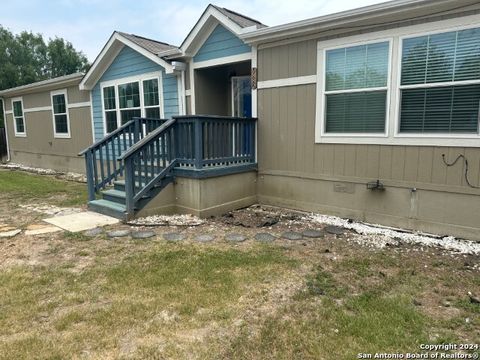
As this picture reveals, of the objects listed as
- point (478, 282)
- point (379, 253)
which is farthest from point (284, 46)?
point (478, 282)

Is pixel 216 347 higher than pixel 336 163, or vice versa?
pixel 336 163

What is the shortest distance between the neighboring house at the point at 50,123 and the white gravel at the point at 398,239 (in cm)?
849

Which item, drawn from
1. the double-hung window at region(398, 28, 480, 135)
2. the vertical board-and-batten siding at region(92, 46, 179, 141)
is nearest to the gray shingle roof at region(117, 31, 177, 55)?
the vertical board-and-batten siding at region(92, 46, 179, 141)

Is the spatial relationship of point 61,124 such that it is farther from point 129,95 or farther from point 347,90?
point 347,90

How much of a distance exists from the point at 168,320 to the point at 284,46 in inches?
187

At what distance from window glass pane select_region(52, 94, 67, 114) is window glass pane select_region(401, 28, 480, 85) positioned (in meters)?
10.3

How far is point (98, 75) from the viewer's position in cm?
957

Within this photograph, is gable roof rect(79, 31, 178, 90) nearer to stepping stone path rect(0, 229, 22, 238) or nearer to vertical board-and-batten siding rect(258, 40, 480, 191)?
vertical board-and-batten siding rect(258, 40, 480, 191)

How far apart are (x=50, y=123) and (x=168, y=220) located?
28.9ft

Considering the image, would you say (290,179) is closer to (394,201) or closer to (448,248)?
(394,201)

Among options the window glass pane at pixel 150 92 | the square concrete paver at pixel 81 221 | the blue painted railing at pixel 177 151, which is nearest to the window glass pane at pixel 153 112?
the window glass pane at pixel 150 92

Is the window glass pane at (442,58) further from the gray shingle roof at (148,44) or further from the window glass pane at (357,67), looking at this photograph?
the gray shingle roof at (148,44)

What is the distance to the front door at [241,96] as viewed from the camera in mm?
7684

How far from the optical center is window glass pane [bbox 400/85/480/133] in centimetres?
425
